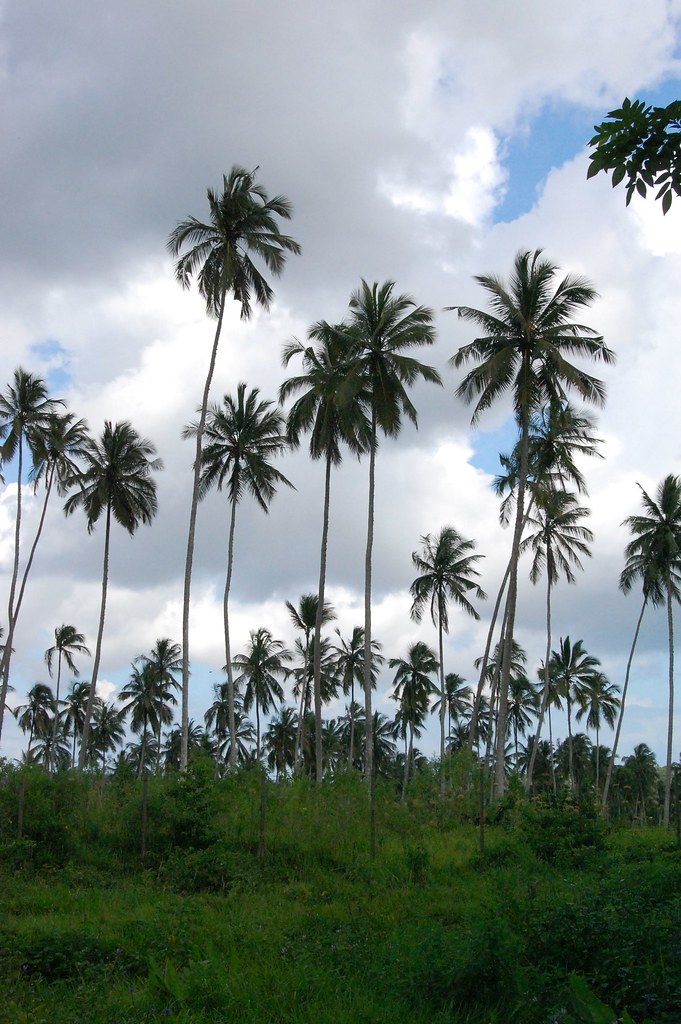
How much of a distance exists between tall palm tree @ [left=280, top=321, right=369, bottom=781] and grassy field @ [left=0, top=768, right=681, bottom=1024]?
11.3m

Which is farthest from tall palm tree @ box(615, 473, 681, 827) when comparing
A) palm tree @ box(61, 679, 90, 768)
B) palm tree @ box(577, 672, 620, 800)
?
palm tree @ box(61, 679, 90, 768)

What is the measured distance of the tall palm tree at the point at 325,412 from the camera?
1149 inches

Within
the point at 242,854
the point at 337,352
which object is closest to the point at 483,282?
the point at 337,352

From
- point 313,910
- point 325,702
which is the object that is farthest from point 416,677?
point 313,910

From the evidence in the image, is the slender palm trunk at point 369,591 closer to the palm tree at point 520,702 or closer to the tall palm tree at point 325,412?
the tall palm tree at point 325,412

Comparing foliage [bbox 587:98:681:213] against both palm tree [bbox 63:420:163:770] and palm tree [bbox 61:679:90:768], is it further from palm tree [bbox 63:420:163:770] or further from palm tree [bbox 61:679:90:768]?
palm tree [bbox 61:679:90:768]

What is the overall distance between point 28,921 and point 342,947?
4.68 meters

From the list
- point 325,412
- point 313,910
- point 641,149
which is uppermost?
point 325,412

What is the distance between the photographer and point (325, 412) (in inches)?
1170

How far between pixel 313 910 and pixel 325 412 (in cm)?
1953

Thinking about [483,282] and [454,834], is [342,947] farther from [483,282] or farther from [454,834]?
[483,282]

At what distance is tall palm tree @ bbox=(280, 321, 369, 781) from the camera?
95.8 ft

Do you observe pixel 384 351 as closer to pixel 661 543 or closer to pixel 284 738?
pixel 661 543

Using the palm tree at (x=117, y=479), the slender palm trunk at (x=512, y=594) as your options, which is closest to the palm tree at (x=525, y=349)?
the slender palm trunk at (x=512, y=594)
